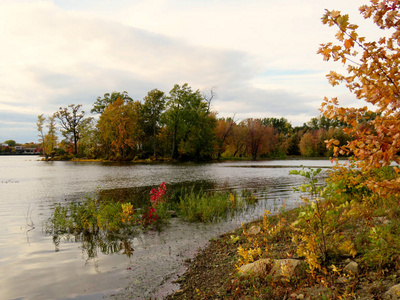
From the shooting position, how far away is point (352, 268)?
407 centimetres

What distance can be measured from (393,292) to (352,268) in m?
0.74

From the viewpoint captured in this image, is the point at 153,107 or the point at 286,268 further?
the point at 153,107

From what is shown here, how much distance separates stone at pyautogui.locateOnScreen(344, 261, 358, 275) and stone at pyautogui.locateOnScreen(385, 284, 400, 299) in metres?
0.58

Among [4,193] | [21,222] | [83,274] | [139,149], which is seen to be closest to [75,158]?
→ [139,149]

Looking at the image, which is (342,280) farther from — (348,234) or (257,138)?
(257,138)

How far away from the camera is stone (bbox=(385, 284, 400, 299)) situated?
324 centimetres

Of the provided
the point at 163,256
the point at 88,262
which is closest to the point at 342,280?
the point at 163,256

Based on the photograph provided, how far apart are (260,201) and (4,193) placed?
16.5m

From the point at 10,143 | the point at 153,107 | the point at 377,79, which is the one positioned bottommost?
the point at 377,79

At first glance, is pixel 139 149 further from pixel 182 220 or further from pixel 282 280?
pixel 282 280

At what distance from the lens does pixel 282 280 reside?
4.28 meters

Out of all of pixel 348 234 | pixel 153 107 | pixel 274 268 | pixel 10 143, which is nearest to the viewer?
pixel 274 268

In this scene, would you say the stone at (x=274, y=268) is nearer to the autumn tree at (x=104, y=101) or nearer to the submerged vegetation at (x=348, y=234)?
the submerged vegetation at (x=348, y=234)

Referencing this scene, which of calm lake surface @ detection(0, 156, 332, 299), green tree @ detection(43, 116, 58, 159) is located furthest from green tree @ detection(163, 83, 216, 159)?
calm lake surface @ detection(0, 156, 332, 299)
